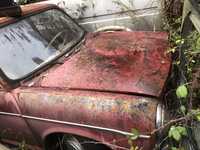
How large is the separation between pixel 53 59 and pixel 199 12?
1785mm

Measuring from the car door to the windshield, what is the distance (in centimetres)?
23

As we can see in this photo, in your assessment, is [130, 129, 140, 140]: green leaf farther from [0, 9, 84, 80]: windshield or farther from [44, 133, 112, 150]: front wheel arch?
[0, 9, 84, 80]: windshield

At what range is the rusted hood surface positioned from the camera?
3369mm

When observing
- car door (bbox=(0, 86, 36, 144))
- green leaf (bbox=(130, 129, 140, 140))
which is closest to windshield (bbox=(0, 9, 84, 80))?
car door (bbox=(0, 86, 36, 144))

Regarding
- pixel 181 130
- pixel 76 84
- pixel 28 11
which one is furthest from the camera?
pixel 28 11

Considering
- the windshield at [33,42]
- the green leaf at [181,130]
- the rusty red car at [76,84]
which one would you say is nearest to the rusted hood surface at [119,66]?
the rusty red car at [76,84]

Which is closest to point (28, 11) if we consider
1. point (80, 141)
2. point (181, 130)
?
point (80, 141)

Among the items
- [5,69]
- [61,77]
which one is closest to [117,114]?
[61,77]

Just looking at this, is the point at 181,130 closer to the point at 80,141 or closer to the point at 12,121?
the point at 80,141

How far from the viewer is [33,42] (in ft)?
14.1

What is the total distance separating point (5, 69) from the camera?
400 centimetres

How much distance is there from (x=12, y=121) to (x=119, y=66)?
138cm

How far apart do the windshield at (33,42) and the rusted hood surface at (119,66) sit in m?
0.26

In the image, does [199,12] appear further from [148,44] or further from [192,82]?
[148,44]
